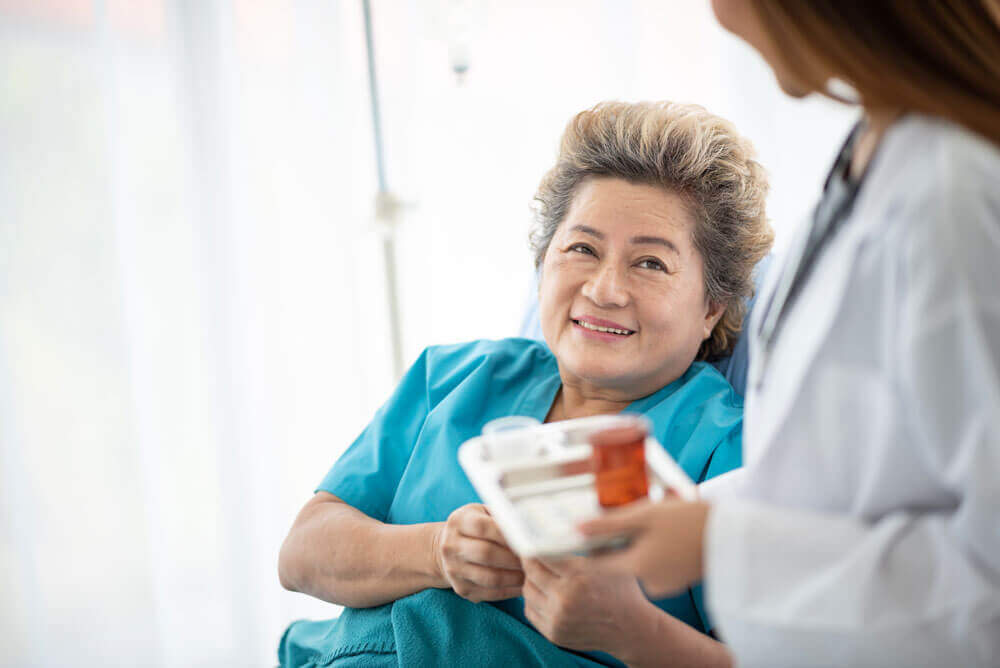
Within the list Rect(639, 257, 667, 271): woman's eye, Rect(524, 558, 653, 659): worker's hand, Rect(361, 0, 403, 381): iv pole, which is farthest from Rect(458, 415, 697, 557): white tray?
Rect(361, 0, 403, 381): iv pole

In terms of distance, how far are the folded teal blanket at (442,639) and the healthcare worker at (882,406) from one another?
19.4 inches

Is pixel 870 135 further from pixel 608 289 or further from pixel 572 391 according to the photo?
pixel 572 391

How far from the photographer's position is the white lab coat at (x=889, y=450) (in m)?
0.71

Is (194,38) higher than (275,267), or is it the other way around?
(194,38)

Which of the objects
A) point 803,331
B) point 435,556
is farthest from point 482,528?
point 803,331

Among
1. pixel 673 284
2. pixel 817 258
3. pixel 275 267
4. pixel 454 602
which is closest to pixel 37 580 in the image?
pixel 275 267

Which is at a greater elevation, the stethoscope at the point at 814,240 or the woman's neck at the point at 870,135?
the woman's neck at the point at 870,135

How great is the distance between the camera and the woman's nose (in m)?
1.37

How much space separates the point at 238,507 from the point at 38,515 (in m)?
0.48

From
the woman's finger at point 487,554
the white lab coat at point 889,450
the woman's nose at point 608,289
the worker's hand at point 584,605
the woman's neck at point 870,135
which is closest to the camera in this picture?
the white lab coat at point 889,450

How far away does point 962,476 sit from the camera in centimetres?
71

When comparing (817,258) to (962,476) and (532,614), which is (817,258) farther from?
(532,614)

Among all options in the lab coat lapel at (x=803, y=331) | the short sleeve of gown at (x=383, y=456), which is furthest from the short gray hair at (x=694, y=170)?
the lab coat lapel at (x=803, y=331)

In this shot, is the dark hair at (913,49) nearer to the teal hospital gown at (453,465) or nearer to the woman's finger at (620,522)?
the woman's finger at (620,522)
